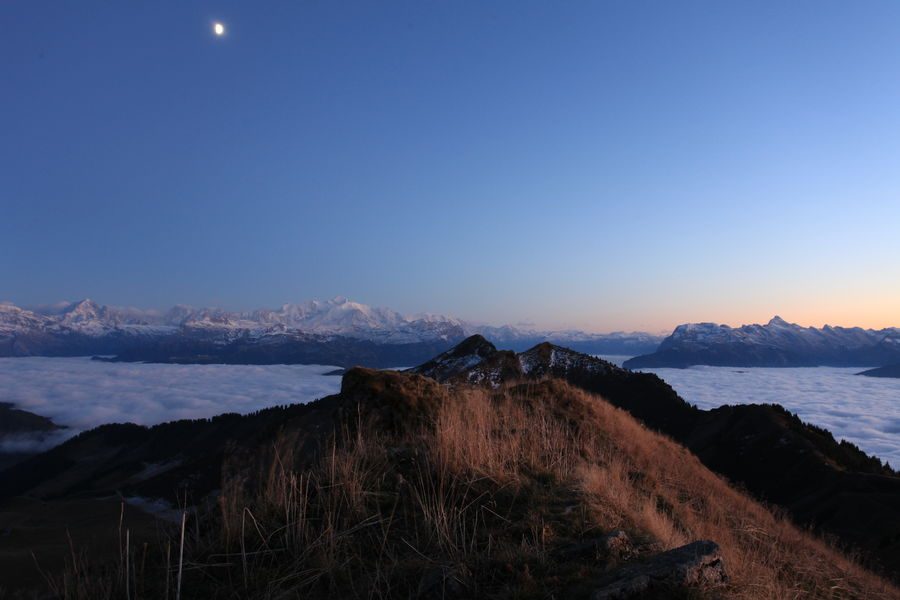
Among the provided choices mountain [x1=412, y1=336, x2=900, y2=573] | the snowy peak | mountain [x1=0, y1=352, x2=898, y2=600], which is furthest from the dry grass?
the snowy peak

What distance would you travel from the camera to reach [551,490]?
18.0 feet

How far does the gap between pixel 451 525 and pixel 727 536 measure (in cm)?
426

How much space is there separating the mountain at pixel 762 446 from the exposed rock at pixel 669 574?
15529 mm

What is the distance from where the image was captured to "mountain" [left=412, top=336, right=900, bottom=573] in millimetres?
35469

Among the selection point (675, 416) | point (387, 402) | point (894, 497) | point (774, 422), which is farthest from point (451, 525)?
point (675, 416)

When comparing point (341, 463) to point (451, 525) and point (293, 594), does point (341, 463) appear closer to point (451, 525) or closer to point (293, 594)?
point (451, 525)

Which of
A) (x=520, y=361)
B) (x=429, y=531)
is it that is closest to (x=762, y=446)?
(x=520, y=361)

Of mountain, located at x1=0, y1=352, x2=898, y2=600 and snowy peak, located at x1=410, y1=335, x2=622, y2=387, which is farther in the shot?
snowy peak, located at x1=410, y1=335, x2=622, y2=387

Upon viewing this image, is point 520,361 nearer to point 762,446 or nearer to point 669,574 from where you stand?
point 762,446

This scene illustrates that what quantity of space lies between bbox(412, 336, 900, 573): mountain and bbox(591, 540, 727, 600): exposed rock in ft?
50.9

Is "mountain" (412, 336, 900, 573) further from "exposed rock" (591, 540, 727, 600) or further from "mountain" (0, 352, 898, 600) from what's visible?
"exposed rock" (591, 540, 727, 600)

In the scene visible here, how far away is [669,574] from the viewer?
11.1 feet

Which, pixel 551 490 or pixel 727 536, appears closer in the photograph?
pixel 551 490

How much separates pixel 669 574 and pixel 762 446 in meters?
63.2
